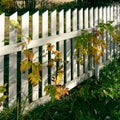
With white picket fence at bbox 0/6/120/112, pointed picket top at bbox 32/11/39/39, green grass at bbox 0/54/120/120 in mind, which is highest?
pointed picket top at bbox 32/11/39/39

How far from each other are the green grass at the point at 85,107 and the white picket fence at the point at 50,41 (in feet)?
0.72

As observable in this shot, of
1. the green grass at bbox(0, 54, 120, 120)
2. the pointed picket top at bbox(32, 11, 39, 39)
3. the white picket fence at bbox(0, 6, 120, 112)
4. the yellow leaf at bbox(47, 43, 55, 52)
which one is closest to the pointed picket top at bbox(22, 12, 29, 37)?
the white picket fence at bbox(0, 6, 120, 112)

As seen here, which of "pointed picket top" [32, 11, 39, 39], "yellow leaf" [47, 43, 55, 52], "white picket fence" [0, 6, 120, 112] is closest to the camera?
"white picket fence" [0, 6, 120, 112]

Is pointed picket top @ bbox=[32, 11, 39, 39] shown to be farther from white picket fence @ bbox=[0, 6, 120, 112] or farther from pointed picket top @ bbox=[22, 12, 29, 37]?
pointed picket top @ bbox=[22, 12, 29, 37]

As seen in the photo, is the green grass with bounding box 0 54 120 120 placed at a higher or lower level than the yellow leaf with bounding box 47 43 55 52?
lower

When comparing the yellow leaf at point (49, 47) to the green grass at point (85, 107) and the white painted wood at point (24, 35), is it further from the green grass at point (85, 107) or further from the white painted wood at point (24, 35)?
the green grass at point (85, 107)

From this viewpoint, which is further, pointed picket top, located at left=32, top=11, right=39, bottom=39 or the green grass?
pointed picket top, located at left=32, top=11, right=39, bottom=39

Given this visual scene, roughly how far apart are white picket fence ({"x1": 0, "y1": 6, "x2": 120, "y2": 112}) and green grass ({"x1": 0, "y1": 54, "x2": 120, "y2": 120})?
0.72 feet

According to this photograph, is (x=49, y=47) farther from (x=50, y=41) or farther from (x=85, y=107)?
(x=85, y=107)

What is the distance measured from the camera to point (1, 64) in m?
3.71

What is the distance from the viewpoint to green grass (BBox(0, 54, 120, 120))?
3.86 meters

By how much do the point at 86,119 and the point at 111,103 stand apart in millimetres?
755

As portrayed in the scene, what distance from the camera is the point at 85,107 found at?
4172 mm

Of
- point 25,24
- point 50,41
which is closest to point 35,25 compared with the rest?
point 25,24
